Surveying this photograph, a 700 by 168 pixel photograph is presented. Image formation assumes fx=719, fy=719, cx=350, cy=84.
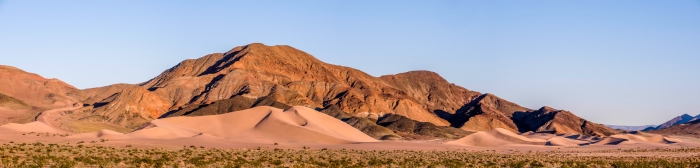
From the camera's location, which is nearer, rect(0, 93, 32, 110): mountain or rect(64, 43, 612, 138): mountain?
rect(64, 43, 612, 138): mountain

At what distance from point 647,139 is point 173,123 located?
242ft

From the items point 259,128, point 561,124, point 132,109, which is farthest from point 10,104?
point 561,124

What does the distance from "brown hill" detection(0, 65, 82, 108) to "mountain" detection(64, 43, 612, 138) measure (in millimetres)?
6631

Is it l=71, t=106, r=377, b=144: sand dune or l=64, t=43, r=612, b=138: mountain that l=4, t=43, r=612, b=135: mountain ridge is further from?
l=71, t=106, r=377, b=144: sand dune

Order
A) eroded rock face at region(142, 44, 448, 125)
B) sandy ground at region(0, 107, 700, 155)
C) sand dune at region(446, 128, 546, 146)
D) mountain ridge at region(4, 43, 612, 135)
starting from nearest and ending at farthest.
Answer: sandy ground at region(0, 107, 700, 155)
sand dune at region(446, 128, 546, 146)
mountain ridge at region(4, 43, 612, 135)
eroded rock face at region(142, 44, 448, 125)

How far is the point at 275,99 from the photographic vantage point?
150 m

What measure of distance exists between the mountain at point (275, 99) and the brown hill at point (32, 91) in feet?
21.8

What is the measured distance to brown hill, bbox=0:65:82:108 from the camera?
175 metres

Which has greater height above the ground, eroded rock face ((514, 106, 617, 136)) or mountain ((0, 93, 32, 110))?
eroded rock face ((514, 106, 617, 136))

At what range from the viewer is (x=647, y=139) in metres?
112

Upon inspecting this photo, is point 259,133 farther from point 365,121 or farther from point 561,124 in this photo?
point 561,124

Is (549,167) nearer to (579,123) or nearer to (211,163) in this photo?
(211,163)

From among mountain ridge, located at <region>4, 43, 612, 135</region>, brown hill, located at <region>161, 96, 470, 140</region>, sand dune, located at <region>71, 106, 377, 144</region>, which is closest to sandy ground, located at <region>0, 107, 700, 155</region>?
sand dune, located at <region>71, 106, 377, 144</region>

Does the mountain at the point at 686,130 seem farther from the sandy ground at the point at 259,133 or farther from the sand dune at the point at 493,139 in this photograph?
the sandy ground at the point at 259,133
